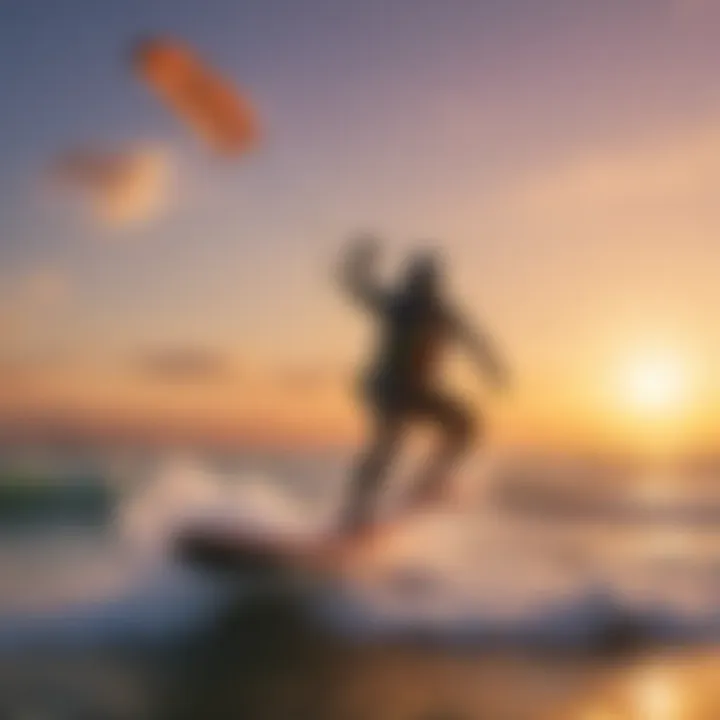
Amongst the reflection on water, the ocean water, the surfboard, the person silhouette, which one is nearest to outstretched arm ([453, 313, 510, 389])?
the person silhouette

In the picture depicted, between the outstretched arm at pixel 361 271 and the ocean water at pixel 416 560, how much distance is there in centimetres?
26

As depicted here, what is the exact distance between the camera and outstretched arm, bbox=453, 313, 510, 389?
1.62 metres

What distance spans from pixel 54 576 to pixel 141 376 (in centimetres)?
33

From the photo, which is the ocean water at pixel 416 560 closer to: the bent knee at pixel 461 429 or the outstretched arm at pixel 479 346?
the bent knee at pixel 461 429

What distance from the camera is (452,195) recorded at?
Answer: 1635 mm

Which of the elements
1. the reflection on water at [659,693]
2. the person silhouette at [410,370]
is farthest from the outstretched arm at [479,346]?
the reflection on water at [659,693]

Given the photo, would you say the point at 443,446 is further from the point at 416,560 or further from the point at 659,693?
the point at 659,693

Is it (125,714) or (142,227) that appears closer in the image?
(125,714)

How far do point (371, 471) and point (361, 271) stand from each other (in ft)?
1.02

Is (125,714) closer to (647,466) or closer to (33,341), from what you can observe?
(33,341)

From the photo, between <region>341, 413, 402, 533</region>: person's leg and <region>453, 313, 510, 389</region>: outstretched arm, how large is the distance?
0.52ft

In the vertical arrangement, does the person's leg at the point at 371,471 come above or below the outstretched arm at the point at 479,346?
below

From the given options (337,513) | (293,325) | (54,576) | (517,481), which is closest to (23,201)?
(293,325)

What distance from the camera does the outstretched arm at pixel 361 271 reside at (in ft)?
5.28
